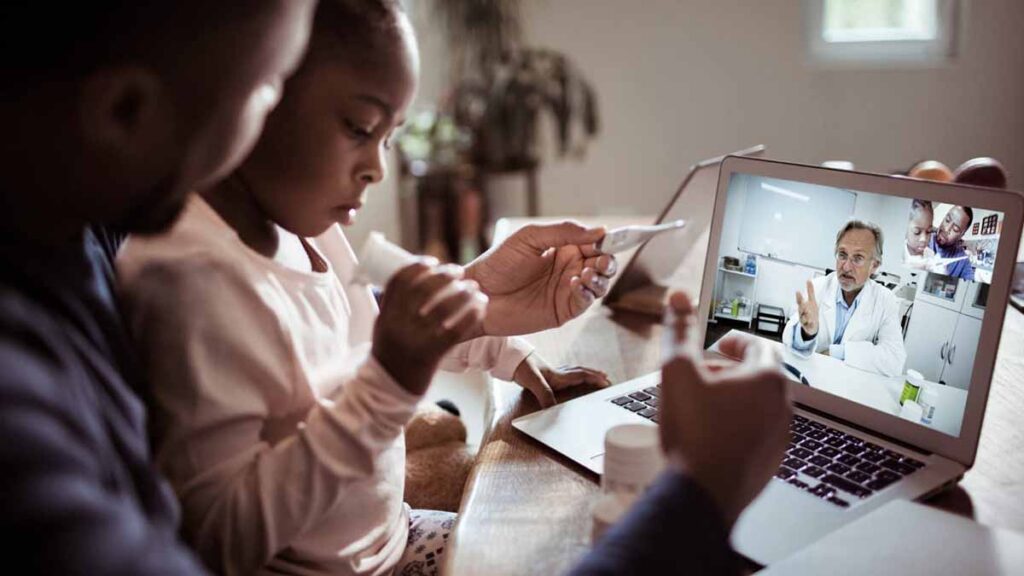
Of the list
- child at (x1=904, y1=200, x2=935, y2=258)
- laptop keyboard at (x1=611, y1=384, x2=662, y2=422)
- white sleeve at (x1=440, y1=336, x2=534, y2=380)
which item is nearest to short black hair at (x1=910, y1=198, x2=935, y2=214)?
child at (x1=904, y1=200, x2=935, y2=258)

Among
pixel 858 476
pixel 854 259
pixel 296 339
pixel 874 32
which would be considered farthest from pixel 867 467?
pixel 874 32

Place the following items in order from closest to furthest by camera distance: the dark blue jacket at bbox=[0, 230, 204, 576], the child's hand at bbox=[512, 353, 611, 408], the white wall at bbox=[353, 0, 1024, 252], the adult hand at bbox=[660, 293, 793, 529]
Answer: the dark blue jacket at bbox=[0, 230, 204, 576] → the adult hand at bbox=[660, 293, 793, 529] → the child's hand at bbox=[512, 353, 611, 408] → the white wall at bbox=[353, 0, 1024, 252]

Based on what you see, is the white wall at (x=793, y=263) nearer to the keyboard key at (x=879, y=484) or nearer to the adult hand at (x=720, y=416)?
the keyboard key at (x=879, y=484)

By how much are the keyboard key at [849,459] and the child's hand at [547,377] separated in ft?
1.10

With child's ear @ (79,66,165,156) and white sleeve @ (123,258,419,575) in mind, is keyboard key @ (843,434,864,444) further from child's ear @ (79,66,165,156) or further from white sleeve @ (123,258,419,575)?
child's ear @ (79,66,165,156)

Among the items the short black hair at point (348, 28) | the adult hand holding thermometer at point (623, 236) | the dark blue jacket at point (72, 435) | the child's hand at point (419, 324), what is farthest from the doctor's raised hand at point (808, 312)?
the dark blue jacket at point (72, 435)

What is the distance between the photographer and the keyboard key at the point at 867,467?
2.86 feet

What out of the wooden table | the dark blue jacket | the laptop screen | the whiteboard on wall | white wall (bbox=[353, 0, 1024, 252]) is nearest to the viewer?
the dark blue jacket

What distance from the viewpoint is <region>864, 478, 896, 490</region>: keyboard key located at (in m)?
0.85

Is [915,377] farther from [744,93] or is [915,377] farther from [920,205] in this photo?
[744,93]

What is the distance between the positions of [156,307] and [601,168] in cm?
333

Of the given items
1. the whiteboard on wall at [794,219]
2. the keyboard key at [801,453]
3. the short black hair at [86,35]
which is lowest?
the keyboard key at [801,453]

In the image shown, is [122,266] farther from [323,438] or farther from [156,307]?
[323,438]

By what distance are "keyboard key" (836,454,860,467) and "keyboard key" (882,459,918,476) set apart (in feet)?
0.09
